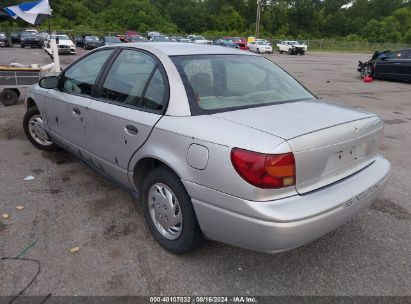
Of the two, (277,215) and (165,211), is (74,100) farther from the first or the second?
(277,215)

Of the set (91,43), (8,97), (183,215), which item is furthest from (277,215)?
A: (91,43)

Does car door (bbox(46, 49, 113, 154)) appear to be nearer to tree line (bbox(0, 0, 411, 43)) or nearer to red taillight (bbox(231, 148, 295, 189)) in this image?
red taillight (bbox(231, 148, 295, 189))

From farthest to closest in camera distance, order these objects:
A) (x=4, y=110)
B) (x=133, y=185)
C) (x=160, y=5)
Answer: (x=160, y=5), (x=4, y=110), (x=133, y=185)

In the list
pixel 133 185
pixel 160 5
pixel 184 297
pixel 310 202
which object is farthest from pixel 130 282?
pixel 160 5

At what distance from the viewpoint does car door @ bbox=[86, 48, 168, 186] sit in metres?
2.94

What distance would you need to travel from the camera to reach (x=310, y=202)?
235 centimetres

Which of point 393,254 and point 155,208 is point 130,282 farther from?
point 393,254

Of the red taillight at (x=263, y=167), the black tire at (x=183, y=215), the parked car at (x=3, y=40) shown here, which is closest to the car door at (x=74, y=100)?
the black tire at (x=183, y=215)

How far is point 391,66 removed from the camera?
16.2 m

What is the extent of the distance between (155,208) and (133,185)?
1.21 ft

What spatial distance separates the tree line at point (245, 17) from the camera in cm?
7025

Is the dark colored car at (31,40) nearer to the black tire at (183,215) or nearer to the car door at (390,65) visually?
the car door at (390,65)

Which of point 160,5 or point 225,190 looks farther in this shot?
point 160,5

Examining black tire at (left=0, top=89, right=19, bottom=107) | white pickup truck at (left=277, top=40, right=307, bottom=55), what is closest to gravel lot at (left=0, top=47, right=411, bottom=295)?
black tire at (left=0, top=89, right=19, bottom=107)
